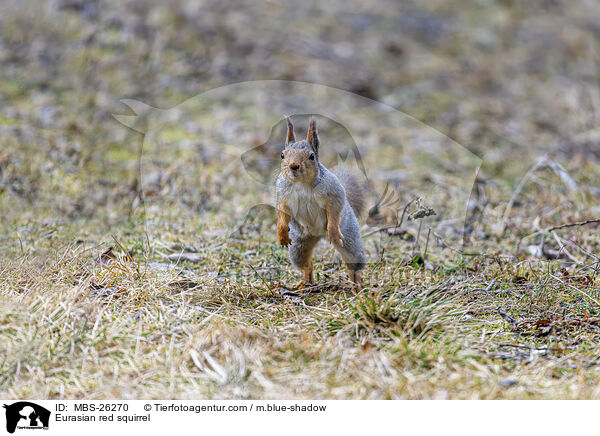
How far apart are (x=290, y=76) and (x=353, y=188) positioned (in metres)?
4.55

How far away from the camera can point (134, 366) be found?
9.00ft

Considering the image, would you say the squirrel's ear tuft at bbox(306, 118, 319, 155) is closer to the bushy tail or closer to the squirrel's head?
the squirrel's head

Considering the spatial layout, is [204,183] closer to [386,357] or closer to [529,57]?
[386,357]

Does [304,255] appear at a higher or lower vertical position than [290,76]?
lower

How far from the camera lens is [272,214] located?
4.21 metres

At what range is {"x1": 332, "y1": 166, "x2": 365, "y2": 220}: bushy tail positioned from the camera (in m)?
3.40

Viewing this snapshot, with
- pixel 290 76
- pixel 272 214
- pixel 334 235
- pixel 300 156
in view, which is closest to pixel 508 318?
pixel 334 235

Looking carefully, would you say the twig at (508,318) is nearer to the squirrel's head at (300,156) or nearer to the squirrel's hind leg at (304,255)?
the squirrel's hind leg at (304,255)

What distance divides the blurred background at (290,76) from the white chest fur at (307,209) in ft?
5.26

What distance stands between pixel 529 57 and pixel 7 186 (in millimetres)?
7375

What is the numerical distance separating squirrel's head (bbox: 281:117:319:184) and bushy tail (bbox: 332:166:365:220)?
1.76 feet

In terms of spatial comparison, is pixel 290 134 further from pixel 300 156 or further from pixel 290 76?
pixel 290 76

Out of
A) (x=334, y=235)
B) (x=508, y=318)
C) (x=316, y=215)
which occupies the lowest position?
(x=508, y=318)
